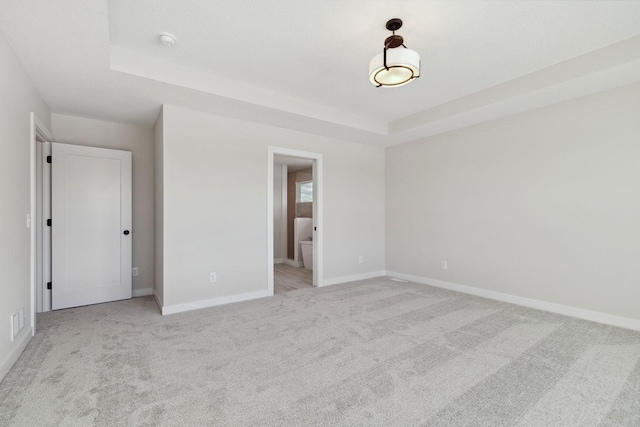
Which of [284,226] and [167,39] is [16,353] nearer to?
[167,39]

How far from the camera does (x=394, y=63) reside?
2.12m

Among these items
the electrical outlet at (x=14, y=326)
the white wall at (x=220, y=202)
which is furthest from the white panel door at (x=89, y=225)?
the electrical outlet at (x=14, y=326)

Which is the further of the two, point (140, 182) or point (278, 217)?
point (278, 217)

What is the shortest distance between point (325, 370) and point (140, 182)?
12.1 ft

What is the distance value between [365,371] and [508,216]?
2.90 meters

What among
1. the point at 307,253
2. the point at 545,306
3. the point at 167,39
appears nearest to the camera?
the point at 167,39

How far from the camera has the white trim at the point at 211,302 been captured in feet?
11.0

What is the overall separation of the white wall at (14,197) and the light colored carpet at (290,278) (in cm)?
267

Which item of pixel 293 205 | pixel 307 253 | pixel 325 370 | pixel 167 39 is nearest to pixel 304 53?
pixel 167 39

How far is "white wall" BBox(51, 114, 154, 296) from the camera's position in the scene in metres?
3.95

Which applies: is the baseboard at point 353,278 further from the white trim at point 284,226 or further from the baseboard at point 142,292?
the baseboard at point 142,292

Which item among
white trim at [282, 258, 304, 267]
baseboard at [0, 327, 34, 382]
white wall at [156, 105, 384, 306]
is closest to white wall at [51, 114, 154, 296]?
white wall at [156, 105, 384, 306]

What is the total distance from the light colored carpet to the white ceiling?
2.54 meters

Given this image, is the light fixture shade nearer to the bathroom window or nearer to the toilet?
the toilet
